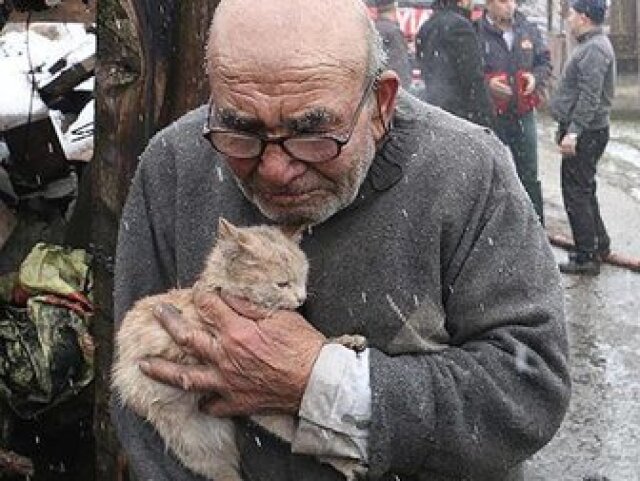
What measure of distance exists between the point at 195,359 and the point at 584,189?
723cm

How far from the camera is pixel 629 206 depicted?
1187cm

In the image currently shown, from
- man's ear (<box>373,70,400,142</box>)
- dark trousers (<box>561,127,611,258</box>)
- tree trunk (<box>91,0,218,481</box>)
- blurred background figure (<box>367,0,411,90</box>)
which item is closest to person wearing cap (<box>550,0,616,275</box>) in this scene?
dark trousers (<box>561,127,611,258</box>)

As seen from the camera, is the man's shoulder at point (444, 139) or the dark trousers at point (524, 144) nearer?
the man's shoulder at point (444, 139)

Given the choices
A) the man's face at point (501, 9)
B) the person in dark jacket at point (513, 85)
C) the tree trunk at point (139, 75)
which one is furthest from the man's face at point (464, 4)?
the tree trunk at point (139, 75)

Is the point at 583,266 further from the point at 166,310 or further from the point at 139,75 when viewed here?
the point at 166,310

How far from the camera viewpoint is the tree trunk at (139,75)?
13.0 feet

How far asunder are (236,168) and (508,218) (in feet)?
1.91

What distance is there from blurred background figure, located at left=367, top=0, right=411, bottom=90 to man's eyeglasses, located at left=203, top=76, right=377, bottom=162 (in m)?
6.48

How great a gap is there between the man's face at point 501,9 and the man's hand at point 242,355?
275 inches

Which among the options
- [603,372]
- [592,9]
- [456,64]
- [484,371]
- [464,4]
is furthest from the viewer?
[592,9]

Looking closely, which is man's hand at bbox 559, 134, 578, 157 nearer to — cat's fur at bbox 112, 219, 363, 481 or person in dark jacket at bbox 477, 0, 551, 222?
person in dark jacket at bbox 477, 0, 551, 222

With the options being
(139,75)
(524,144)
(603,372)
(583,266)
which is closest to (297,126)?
(139,75)

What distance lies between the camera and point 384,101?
240cm

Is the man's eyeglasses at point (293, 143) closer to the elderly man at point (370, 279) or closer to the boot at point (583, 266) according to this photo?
the elderly man at point (370, 279)
